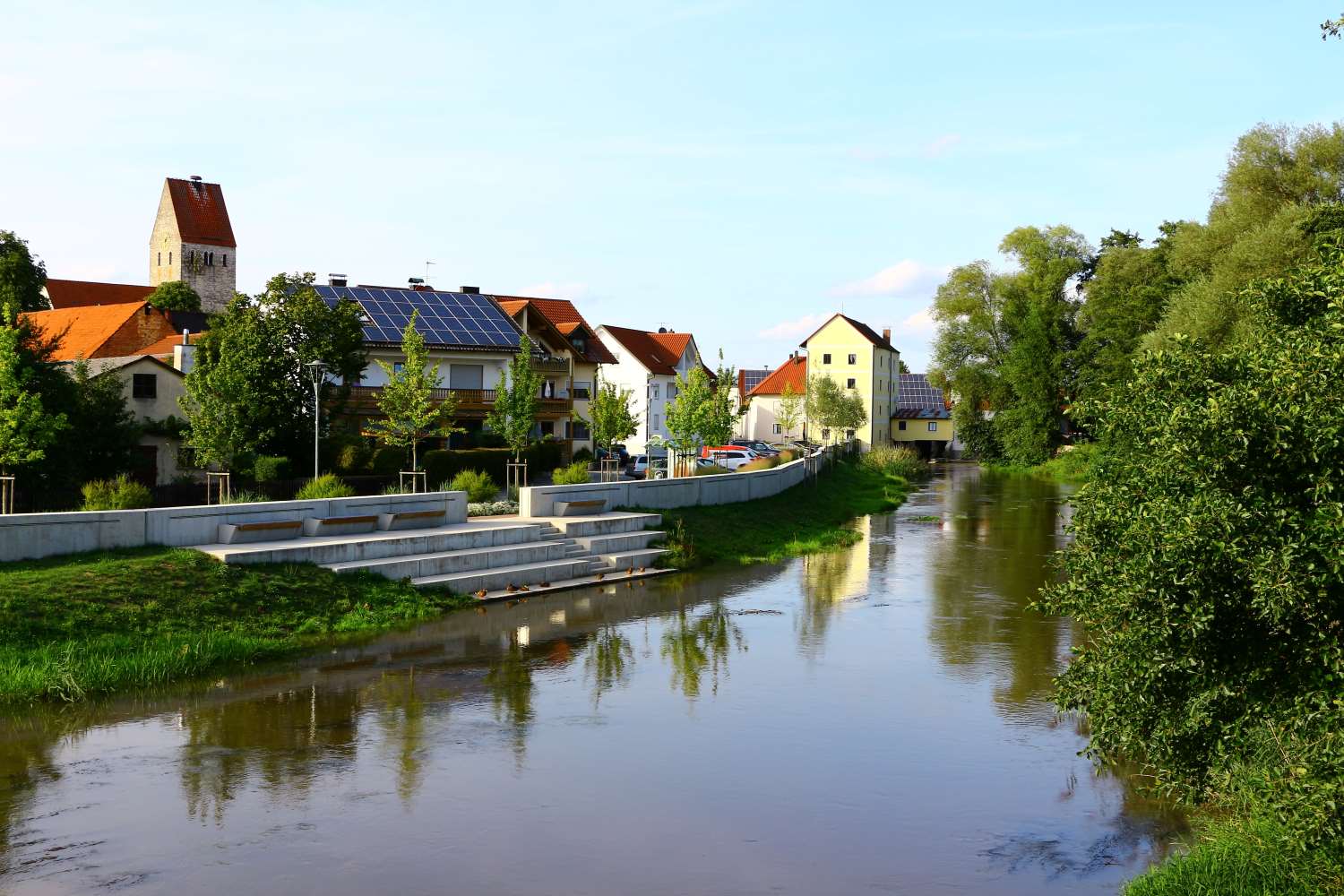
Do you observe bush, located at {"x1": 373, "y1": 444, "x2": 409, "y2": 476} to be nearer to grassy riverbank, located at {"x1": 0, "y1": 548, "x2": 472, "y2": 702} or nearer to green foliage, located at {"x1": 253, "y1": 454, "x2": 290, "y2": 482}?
green foliage, located at {"x1": 253, "y1": 454, "x2": 290, "y2": 482}

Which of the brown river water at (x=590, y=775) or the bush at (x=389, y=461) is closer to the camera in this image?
the brown river water at (x=590, y=775)

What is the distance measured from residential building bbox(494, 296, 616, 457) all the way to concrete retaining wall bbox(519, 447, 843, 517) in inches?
665

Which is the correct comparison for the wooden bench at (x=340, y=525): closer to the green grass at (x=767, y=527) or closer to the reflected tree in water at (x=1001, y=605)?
the green grass at (x=767, y=527)

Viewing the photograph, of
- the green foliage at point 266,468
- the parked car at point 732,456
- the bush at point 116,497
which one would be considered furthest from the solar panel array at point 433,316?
the bush at point 116,497

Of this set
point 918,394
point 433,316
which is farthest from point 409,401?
point 918,394

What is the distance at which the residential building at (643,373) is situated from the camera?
81.3 metres

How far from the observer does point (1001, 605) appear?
24641 millimetres

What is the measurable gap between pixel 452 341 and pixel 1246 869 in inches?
1830

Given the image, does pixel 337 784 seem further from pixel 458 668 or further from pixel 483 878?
pixel 458 668

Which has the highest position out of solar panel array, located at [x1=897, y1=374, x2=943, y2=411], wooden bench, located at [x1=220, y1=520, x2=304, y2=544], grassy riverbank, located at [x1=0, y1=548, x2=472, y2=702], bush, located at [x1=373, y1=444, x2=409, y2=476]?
solar panel array, located at [x1=897, y1=374, x2=943, y2=411]

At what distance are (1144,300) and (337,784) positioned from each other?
60.7 meters

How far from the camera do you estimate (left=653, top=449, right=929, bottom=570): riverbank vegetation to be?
31469mm

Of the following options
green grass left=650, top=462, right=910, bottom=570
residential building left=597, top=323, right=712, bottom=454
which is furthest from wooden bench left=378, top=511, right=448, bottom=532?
residential building left=597, top=323, right=712, bottom=454

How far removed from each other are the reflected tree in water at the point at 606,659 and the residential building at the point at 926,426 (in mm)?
82345
